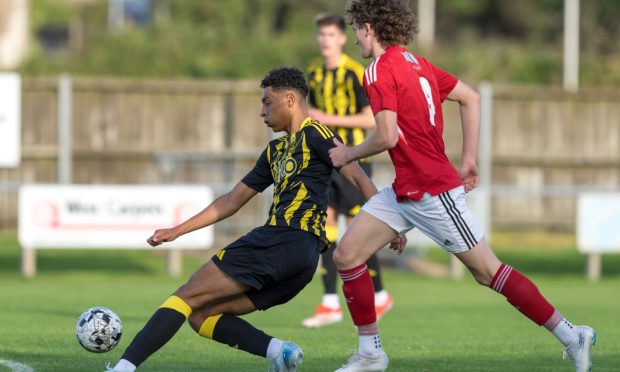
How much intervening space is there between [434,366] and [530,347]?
1.46 m

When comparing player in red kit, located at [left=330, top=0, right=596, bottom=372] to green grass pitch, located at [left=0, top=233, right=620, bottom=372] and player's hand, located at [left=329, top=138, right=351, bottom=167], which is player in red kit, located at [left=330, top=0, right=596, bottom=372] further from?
green grass pitch, located at [left=0, top=233, right=620, bottom=372]

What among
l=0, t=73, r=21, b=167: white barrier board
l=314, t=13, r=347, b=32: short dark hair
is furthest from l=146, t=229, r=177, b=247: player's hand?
l=0, t=73, r=21, b=167: white barrier board

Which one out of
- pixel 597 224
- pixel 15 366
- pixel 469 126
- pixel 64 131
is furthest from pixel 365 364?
pixel 64 131

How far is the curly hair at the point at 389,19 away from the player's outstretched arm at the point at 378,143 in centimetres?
53

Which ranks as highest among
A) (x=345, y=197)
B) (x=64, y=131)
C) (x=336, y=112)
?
(x=336, y=112)

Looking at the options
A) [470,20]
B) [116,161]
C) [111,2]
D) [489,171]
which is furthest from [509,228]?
[111,2]

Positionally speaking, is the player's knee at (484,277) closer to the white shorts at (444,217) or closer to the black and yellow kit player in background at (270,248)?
the white shorts at (444,217)

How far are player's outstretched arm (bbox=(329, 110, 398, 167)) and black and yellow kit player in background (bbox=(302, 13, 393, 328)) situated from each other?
357 cm

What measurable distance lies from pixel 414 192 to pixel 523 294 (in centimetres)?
82

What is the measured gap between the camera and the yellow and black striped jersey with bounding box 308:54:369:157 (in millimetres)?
10375

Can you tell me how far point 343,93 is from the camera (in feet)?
34.2

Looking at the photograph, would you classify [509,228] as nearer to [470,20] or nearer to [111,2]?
[470,20]

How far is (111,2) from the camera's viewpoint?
5303 cm

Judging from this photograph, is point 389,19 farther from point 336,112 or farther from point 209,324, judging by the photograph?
point 336,112
